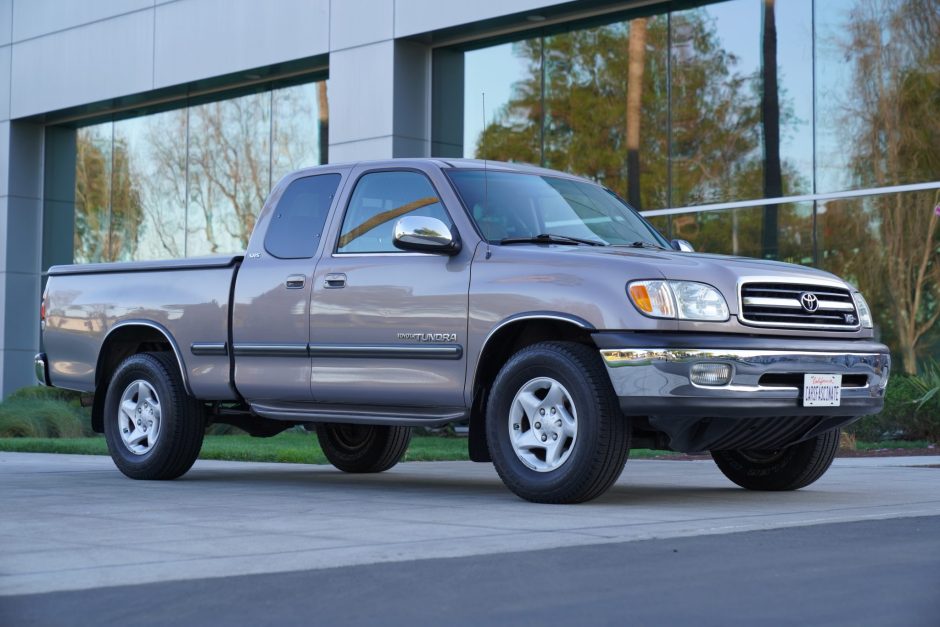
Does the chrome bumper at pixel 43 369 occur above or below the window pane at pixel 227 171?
below

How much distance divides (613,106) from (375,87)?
351 centimetres

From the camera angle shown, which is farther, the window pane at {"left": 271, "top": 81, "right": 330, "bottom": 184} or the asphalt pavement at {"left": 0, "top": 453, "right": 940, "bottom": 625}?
the window pane at {"left": 271, "top": 81, "right": 330, "bottom": 184}

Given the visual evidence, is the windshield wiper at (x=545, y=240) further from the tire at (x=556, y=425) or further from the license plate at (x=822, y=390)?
the license plate at (x=822, y=390)

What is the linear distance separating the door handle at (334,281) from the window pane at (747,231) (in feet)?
31.6

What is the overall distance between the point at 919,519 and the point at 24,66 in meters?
22.9

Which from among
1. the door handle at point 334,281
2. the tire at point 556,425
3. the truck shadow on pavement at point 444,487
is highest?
the door handle at point 334,281

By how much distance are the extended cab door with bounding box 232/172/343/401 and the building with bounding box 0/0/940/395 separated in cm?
945

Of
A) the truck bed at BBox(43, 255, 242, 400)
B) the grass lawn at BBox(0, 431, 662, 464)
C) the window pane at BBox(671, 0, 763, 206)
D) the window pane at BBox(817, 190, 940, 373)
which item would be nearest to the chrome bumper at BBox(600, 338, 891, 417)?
the truck bed at BBox(43, 255, 242, 400)

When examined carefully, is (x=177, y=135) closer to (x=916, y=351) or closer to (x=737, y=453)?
(x=916, y=351)

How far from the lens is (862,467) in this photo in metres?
11.1

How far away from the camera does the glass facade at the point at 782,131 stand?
16.8 m

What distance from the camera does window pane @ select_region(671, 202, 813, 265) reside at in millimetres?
17359

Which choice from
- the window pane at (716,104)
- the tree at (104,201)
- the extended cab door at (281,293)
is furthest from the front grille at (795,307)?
the tree at (104,201)

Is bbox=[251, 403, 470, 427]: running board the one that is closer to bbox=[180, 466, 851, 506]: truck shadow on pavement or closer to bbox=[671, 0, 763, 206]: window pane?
bbox=[180, 466, 851, 506]: truck shadow on pavement
